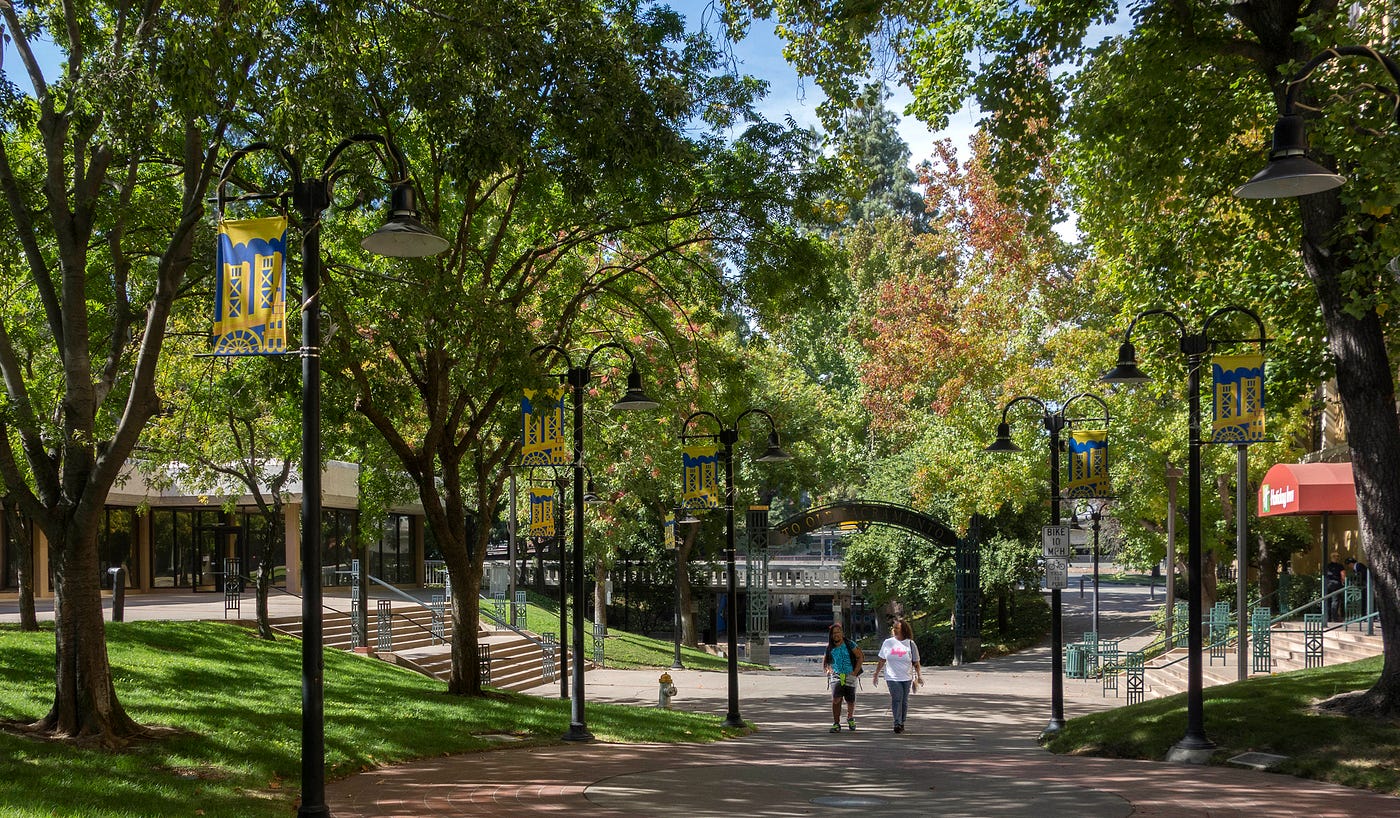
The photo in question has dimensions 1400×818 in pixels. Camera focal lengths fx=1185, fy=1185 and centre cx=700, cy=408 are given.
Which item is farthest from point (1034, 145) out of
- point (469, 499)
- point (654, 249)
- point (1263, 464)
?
point (469, 499)

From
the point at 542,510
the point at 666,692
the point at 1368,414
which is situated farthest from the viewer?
the point at 542,510

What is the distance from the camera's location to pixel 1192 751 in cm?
1323

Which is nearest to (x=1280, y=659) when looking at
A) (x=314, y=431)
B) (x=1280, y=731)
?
(x=1280, y=731)

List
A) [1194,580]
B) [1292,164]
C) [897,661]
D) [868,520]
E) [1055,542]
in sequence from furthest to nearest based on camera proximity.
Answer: [868,520]
[1055,542]
[897,661]
[1194,580]
[1292,164]

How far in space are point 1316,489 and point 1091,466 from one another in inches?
208

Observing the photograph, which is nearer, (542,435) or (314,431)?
(314,431)

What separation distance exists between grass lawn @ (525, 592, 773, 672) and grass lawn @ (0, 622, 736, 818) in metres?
12.3

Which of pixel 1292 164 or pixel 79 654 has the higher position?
pixel 1292 164

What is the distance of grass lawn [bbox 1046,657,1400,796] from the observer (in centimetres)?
1157

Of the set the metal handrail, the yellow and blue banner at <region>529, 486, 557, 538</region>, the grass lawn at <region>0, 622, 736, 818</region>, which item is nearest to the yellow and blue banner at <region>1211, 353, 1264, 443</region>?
the grass lawn at <region>0, 622, 736, 818</region>

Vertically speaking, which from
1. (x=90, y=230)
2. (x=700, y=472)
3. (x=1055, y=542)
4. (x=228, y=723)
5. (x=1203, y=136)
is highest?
(x=1203, y=136)

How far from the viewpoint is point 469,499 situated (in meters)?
46.5

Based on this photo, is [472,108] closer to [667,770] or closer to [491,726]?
[667,770]

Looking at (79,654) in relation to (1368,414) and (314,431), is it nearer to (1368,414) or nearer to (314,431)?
(314,431)
